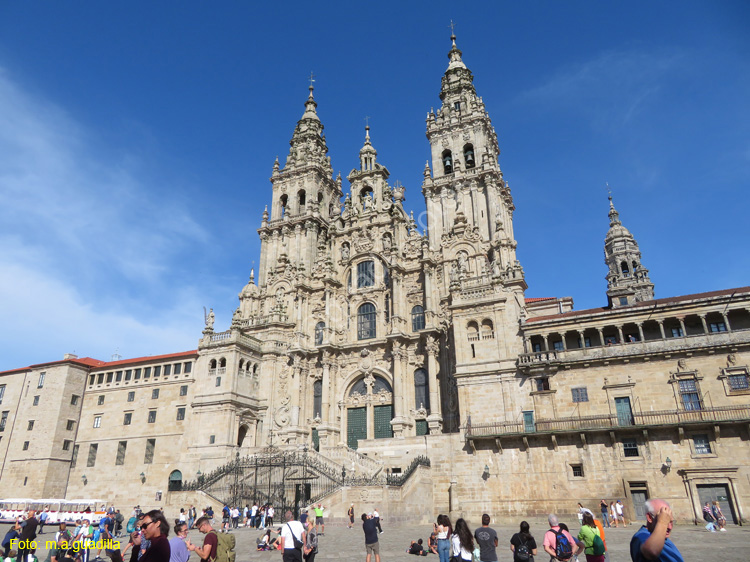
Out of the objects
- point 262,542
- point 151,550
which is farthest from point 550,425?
point 151,550

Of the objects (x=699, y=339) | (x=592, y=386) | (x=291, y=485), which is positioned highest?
(x=699, y=339)

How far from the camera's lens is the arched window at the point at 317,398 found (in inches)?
1911

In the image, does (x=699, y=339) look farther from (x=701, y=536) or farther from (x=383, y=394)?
(x=383, y=394)

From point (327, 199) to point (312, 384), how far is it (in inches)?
847

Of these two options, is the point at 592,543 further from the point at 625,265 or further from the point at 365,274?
the point at 625,265

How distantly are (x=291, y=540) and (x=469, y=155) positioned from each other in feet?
148

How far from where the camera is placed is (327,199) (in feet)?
198

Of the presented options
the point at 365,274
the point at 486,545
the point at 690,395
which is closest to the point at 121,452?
the point at 365,274

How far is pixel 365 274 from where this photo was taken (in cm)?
5150

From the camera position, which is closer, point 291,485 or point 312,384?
point 291,485

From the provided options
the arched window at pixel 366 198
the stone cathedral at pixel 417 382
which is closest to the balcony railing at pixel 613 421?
the stone cathedral at pixel 417 382

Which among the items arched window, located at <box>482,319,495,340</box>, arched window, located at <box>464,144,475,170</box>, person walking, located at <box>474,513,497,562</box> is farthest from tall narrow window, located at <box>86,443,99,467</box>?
person walking, located at <box>474,513,497,562</box>

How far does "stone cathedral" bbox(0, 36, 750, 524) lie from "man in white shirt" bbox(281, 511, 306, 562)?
803 inches

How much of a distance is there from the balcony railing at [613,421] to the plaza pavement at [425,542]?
5338mm
